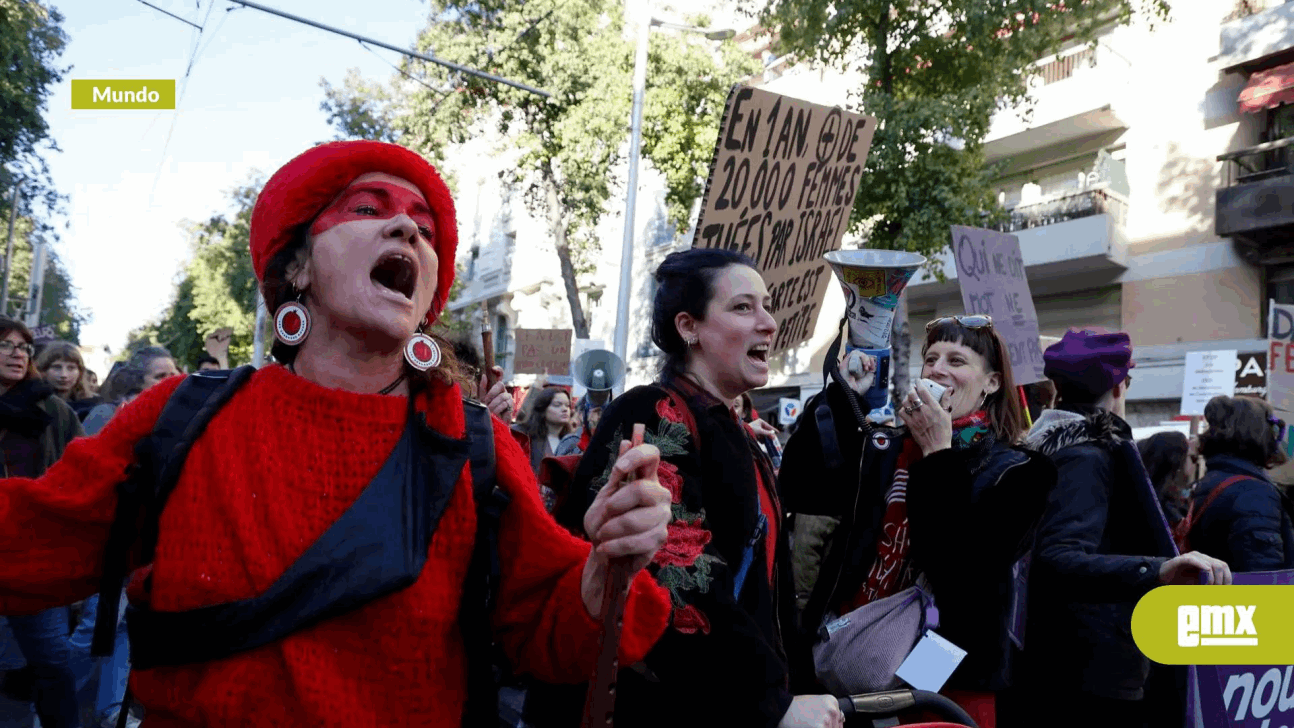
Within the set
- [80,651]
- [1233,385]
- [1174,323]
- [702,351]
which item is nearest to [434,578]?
[702,351]

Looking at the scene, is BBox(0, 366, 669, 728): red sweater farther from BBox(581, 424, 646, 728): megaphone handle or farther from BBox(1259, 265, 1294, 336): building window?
BBox(1259, 265, 1294, 336): building window

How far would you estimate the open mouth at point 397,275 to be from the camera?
1.92 metres

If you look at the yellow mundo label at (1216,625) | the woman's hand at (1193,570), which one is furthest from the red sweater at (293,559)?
the yellow mundo label at (1216,625)

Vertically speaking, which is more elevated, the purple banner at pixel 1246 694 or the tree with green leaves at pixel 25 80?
the tree with green leaves at pixel 25 80

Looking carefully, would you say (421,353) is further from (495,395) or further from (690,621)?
(495,395)

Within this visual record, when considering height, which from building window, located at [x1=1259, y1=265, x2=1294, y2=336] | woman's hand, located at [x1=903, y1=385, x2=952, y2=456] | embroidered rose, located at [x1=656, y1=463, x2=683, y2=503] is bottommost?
embroidered rose, located at [x1=656, y1=463, x2=683, y2=503]

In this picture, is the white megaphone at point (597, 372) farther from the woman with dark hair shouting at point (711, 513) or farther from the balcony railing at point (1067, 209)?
the balcony railing at point (1067, 209)

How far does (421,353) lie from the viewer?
→ 74.0 inches

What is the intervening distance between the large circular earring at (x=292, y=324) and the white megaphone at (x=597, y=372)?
6704mm

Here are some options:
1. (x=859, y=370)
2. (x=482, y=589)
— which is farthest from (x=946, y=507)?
(x=482, y=589)

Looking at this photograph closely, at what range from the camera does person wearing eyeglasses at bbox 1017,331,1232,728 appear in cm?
343

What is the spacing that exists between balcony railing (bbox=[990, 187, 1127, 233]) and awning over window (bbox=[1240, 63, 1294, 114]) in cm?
252

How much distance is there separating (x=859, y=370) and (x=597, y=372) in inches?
231

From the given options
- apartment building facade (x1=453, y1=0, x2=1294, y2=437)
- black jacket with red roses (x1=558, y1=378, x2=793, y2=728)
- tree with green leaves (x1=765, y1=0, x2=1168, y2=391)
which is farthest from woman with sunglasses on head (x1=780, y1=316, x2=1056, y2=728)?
apartment building facade (x1=453, y1=0, x2=1294, y2=437)
